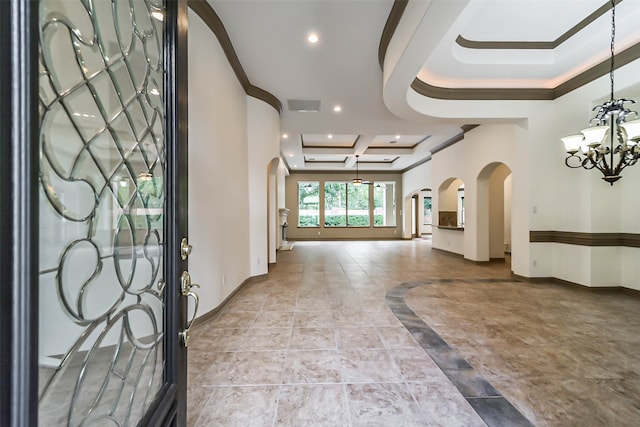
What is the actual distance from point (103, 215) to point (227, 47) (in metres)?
3.76

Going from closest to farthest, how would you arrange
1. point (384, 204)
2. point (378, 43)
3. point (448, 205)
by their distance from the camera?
point (378, 43) → point (448, 205) → point (384, 204)

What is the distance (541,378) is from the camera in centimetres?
220

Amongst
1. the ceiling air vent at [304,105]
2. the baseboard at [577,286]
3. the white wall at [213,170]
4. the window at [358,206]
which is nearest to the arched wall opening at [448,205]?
the baseboard at [577,286]

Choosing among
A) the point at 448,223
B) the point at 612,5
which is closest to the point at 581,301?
the point at 612,5

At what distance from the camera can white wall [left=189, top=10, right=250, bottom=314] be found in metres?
2.95

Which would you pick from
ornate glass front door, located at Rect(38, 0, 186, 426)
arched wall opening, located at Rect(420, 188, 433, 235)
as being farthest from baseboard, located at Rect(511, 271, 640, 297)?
arched wall opening, located at Rect(420, 188, 433, 235)

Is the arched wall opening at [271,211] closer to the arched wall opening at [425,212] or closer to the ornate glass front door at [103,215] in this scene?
the ornate glass front door at [103,215]

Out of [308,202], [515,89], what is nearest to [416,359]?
[515,89]

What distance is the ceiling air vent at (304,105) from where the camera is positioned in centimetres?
567

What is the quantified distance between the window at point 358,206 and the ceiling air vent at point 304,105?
8.80 metres

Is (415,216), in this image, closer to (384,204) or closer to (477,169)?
(384,204)

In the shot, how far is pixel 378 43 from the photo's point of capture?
3754 mm

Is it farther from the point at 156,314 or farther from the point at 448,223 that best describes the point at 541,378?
the point at 448,223

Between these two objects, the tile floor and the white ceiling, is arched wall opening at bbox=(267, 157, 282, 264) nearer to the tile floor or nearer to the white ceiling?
the white ceiling
